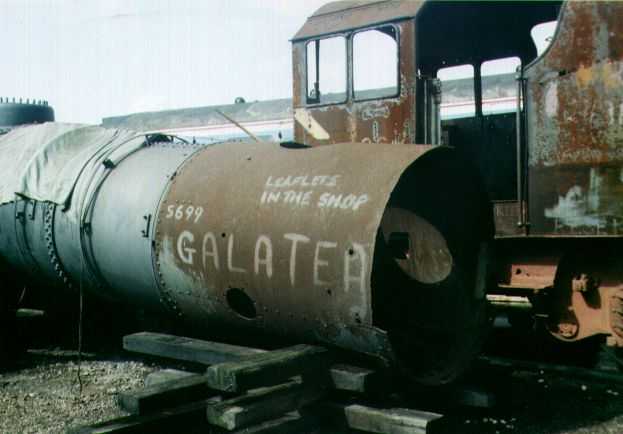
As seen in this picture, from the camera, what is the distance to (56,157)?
582 centimetres

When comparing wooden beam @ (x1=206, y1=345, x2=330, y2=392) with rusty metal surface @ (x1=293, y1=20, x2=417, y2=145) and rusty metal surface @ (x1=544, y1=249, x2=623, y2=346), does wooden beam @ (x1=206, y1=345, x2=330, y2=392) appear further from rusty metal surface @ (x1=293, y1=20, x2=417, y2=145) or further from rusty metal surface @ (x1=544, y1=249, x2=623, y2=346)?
rusty metal surface @ (x1=293, y1=20, x2=417, y2=145)

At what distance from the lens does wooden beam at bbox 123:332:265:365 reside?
4.45 meters

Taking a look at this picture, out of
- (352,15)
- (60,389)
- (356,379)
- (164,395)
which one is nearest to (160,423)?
(164,395)

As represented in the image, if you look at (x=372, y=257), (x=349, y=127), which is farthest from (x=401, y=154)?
(x=349, y=127)

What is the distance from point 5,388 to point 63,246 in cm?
119

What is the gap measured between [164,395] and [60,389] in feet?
5.91

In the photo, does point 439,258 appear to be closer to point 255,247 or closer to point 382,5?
point 255,247

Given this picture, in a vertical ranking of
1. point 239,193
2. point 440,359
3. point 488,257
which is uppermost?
point 239,193

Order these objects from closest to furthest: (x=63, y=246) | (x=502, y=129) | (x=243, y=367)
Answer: (x=243, y=367) < (x=63, y=246) < (x=502, y=129)

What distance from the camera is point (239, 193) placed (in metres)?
4.47

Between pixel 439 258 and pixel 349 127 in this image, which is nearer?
pixel 439 258

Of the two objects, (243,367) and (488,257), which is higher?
(488,257)

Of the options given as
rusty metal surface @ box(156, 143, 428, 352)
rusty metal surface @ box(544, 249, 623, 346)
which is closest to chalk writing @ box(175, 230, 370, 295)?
rusty metal surface @ box(156, 143, 428, 352)

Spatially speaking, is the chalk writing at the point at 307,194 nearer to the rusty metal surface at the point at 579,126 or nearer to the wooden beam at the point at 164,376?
the wooden beam at the point at 164,376
